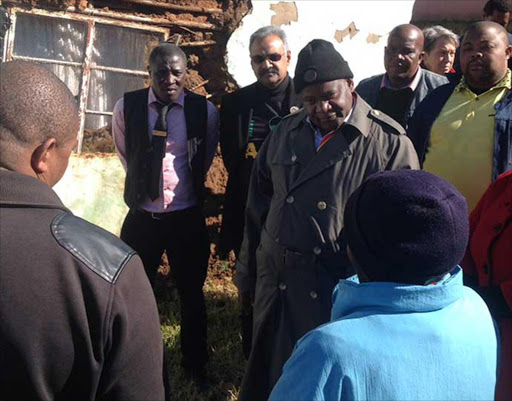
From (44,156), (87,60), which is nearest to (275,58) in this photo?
(87,60)

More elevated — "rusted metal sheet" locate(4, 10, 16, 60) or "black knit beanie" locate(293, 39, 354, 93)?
"rusted metal sheet" locate(4, 10, 16, 60)

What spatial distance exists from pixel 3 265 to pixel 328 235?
5.17 feet

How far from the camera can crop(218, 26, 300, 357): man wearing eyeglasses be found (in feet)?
12.7

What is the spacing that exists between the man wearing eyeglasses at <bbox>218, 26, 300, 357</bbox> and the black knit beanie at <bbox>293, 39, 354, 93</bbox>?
94 centimetres

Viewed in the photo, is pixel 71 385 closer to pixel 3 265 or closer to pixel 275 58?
pixel 3 265

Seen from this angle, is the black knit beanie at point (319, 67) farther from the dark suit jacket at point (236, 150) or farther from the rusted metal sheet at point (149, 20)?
the rusted metal sheet at point (149, 20)

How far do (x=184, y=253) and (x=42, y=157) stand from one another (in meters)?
2.36

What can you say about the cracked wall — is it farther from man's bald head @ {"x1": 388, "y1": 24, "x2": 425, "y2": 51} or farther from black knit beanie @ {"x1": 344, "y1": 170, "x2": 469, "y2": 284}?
black knit beanie @ {"x1": 344, "y1": 170, "x2": 469, "y2": 284}

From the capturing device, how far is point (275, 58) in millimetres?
3873

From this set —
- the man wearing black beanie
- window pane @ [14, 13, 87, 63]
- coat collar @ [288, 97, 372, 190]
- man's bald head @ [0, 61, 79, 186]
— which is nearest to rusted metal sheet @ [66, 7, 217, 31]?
window pane @ [14, 13, 87, 63]

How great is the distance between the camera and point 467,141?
3.28 meters

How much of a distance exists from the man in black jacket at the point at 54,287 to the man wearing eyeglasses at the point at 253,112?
7.63 feet

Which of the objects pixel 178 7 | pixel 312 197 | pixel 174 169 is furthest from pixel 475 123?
pixel 178 7

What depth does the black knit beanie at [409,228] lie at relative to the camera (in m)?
1.40
